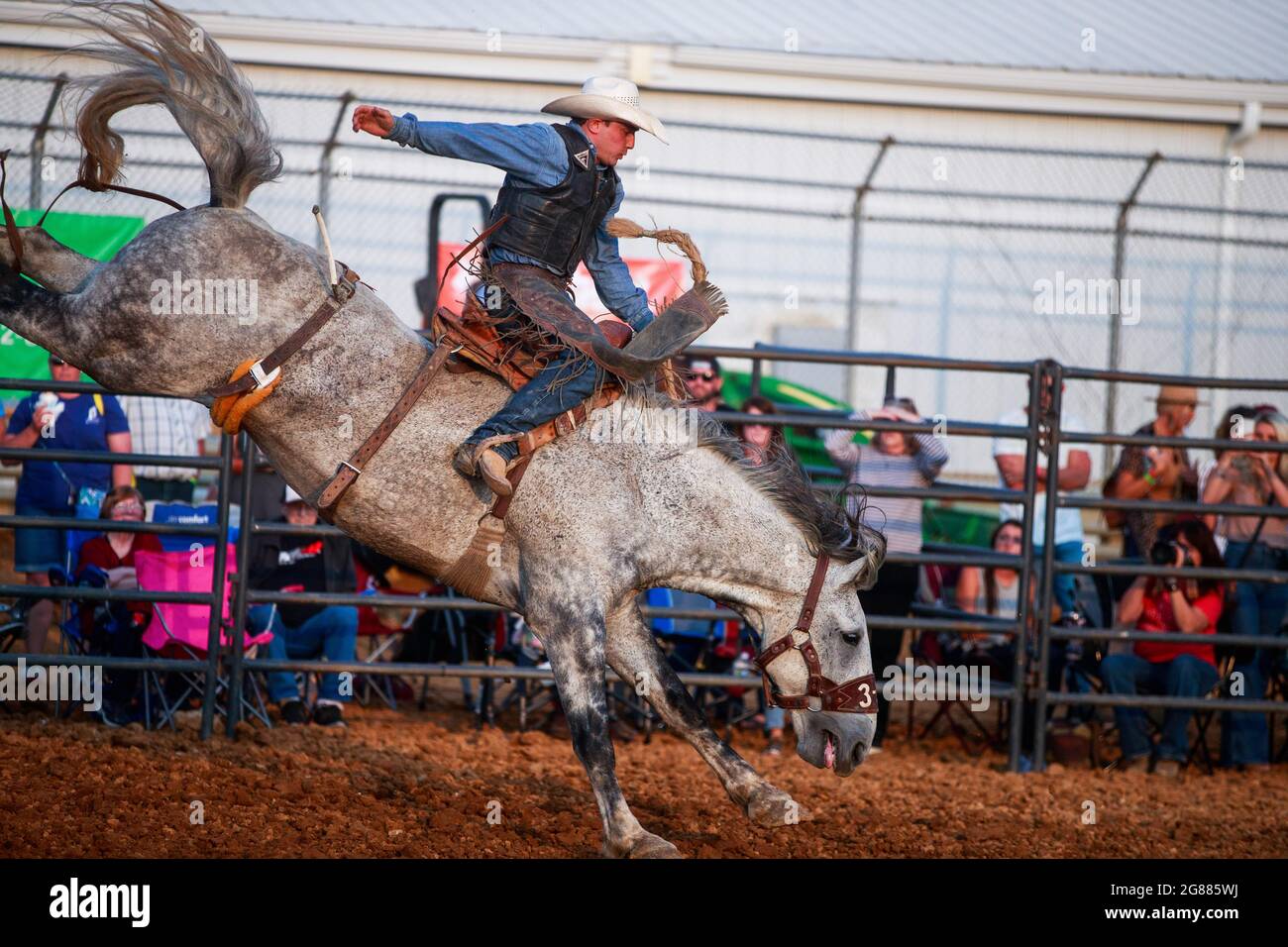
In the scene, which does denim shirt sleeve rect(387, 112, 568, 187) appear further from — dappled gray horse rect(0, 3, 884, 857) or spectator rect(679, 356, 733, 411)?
spectator rect(679, 356, 733, 411)

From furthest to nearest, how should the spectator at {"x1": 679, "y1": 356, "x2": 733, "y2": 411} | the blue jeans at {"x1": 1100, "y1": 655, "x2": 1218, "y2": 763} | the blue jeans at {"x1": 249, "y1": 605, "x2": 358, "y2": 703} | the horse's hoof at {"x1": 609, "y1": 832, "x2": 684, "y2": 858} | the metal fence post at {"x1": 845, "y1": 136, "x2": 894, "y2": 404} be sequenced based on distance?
1. the metal fence post at {"x1": 845, "y1": 136, "x2": 894, "y2": 404}
2. the spectator at {"x1": 679, "y1": 356, "x2": 733, "y2": 411}
3. the blue jeans at {"x1": 1100, "y1": 655, "x2": 1218, "y2": 763}
4. the blue jeans at {"x1": 249, "y1": 605, "x2": 358, "y2": 703}
5. the horse's hoof at {"x1": 609, "y1": 832, "x2": 684, "y2": 858}

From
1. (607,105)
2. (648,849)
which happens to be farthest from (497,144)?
(648,849)

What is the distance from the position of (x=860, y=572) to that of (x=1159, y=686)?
132 inches

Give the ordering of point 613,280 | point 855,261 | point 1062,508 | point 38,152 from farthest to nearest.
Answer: point 855,261 → point 38,152 → point 1062,508 → point 613,280

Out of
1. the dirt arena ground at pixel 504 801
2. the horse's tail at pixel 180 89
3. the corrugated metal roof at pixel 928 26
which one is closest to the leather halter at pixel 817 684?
the dirt arena ground at pixel 504 801

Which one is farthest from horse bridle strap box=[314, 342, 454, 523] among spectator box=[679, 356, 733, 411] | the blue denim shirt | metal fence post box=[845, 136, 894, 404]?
metal fence post box=[845, 136, 894, 404]

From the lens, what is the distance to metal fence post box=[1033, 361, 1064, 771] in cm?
649

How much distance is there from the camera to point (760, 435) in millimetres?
7398

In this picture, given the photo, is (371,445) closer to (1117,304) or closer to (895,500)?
(895,500)

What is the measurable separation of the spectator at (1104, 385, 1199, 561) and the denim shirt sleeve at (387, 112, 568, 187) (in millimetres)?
4294

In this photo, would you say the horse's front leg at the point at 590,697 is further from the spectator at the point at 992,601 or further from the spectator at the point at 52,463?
the spectator at the point at 52,463
